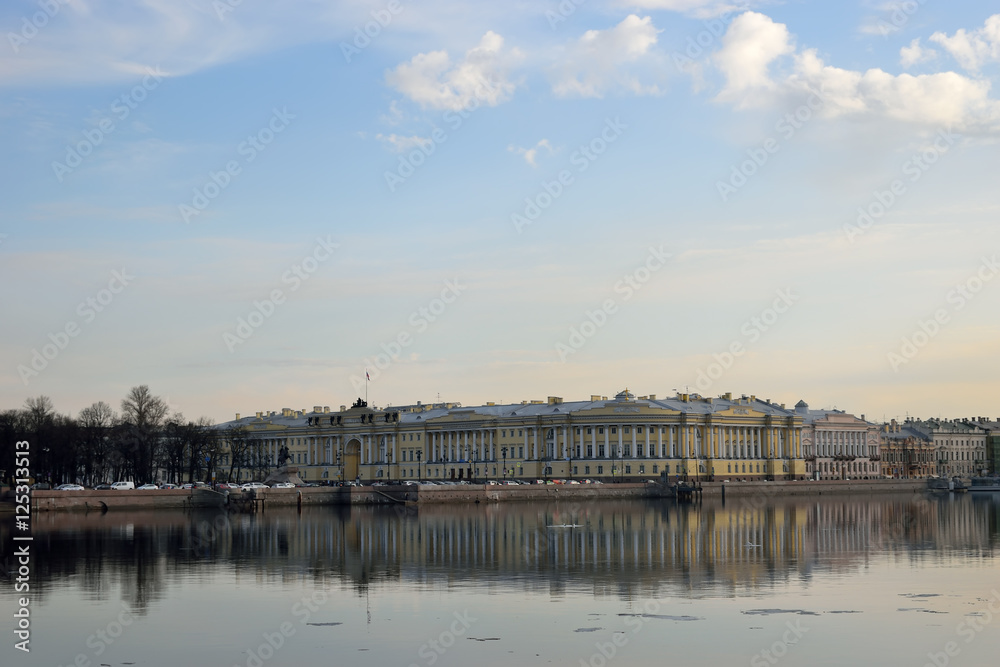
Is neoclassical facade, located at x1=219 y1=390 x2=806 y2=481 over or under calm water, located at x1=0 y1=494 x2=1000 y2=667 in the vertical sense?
over

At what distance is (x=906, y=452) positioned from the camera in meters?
175

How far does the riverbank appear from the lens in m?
81.4

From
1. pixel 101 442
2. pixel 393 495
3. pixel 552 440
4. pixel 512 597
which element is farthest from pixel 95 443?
pixel 512 597

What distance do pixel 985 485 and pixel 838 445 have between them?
1917 centimetres

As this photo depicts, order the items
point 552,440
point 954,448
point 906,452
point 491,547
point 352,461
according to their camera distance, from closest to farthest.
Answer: point 491,547 → point 552,440 → point 352,461 → point 906,452 → point 954,448

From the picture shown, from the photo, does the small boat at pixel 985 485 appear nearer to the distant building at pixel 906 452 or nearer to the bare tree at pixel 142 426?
the distant building at pixel 906 452

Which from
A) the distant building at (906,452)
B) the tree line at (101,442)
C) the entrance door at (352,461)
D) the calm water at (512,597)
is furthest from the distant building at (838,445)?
the calm water at (512,597)

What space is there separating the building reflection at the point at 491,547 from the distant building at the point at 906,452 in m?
Answer: 93.4

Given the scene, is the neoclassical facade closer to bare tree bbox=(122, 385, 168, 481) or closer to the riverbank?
the riverbank

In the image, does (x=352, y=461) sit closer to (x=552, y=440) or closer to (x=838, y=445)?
(x=552, y=440)

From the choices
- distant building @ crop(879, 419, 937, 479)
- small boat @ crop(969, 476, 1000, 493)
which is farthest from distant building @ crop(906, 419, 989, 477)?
small boat @ crop(969, 476, 1000, 493)

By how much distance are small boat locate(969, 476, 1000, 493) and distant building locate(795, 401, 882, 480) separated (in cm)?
1161

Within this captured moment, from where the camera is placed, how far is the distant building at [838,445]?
153 meters

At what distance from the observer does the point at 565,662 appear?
24672mm
